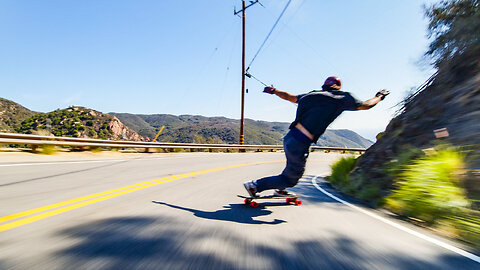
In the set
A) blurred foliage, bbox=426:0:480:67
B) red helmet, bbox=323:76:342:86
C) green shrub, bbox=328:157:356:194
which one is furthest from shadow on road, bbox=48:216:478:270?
blurred foliage, bbox=426:0:480:67

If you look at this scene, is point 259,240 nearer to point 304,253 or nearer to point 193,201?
point 304,253

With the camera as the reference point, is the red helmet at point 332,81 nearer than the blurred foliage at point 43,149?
Yes

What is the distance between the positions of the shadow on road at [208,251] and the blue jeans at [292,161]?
1.24 m

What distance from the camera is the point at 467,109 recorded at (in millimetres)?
5305

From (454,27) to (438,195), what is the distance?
636 centimetres

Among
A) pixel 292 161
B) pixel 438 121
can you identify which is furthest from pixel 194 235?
pixel 438 121

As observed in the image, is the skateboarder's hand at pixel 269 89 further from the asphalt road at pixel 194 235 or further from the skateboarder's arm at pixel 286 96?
the asphalt road at pixel 194 235

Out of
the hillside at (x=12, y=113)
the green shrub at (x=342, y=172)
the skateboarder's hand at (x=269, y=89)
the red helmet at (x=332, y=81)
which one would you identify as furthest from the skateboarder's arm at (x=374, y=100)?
A: the hillside at (x=12, y=113)

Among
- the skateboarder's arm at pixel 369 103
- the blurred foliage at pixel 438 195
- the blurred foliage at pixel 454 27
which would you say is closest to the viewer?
the blurred foliage at pixel 438 195

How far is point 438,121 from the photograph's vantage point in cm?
575

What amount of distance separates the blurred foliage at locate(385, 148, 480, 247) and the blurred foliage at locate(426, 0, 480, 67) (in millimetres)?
4390

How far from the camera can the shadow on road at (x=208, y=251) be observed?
1.83 metres

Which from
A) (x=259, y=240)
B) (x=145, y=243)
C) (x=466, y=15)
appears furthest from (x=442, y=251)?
(x=466, y=15)

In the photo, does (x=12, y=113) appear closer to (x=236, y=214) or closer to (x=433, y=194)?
(x=236, y=214)
